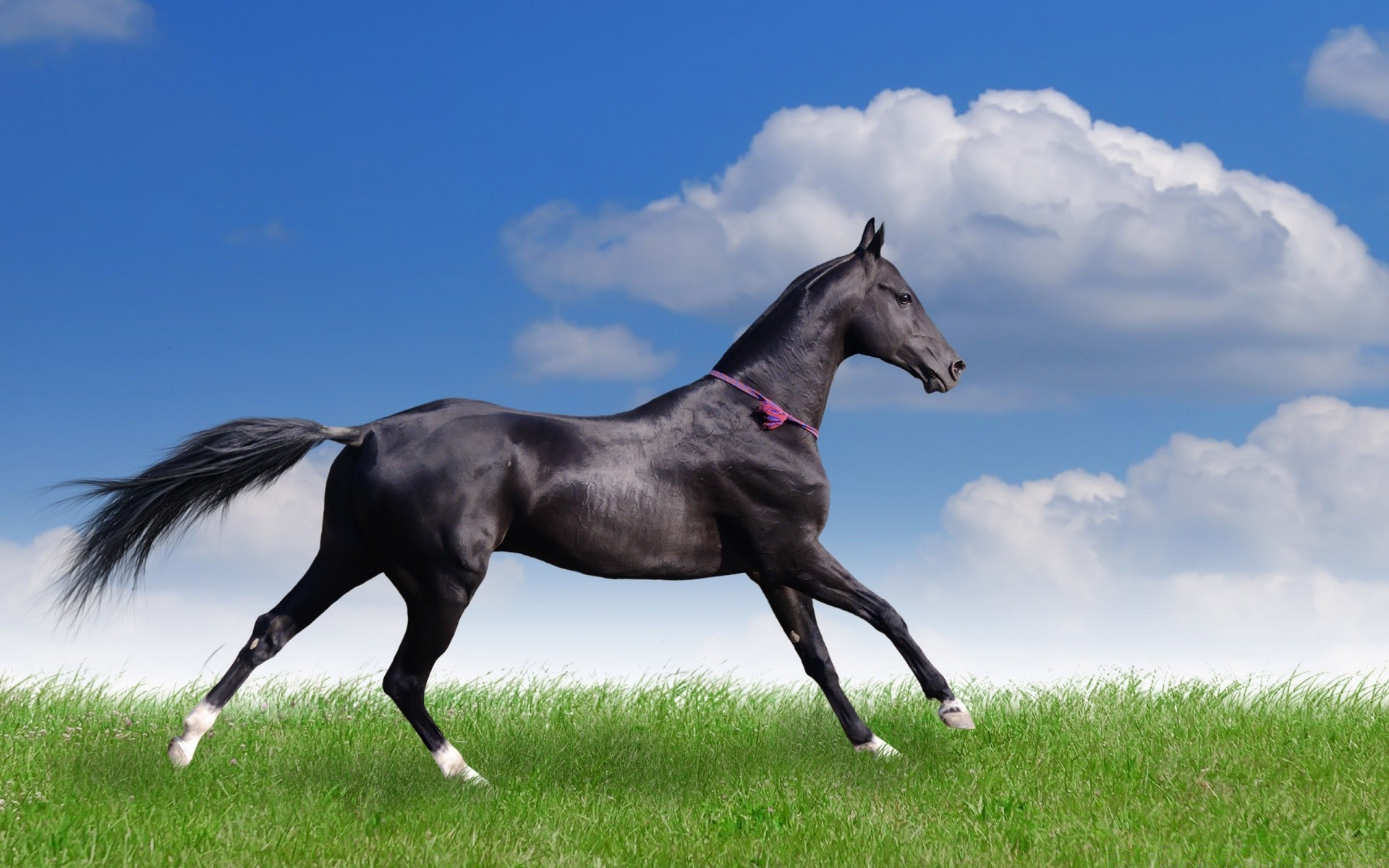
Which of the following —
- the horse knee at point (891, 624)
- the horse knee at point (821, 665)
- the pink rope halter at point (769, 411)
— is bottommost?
the horse knee at point (821, 665)

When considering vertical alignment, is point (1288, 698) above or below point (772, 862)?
above

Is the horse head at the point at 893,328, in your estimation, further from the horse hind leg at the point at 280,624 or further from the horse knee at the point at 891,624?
the horse hind leg at the point at 280,624

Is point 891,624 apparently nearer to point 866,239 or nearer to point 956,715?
point 956,715

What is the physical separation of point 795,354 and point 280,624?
3094mm

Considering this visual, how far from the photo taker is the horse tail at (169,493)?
261 inches

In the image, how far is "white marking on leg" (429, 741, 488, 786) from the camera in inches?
249

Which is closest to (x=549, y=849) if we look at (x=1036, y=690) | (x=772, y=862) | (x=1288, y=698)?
(x=772, y=862)

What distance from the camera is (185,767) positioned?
21.2 feet

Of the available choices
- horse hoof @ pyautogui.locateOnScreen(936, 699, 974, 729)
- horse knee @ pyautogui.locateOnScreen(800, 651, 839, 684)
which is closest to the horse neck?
horse knee @ pyautogui.locateOnScreen(800, 651, 839, 684)

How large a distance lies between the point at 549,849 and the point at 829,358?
3002mm

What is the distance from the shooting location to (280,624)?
21.1 ft

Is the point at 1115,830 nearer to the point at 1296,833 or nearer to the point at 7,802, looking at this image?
the point at 1296,833

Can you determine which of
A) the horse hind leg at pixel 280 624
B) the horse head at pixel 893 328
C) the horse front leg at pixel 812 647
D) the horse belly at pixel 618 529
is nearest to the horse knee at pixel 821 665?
the horse front leg at pixel 812 647

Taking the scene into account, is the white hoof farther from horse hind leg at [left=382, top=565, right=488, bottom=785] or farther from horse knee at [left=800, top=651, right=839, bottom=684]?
horse hind leg at [left=382, top=565, right=488, bottom=785]
